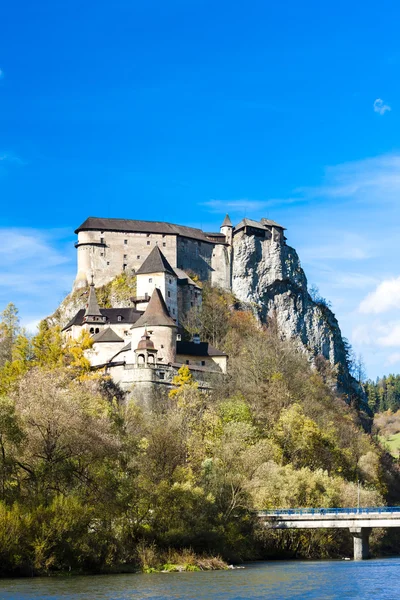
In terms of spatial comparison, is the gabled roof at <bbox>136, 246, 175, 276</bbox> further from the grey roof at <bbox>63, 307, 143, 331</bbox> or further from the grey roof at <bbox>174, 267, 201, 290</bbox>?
the grey roof at <bbox>63, 307, 143, 331</bbox>

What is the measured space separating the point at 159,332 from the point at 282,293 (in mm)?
50172

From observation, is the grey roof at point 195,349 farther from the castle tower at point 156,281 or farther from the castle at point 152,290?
the castle tower at point 156,281

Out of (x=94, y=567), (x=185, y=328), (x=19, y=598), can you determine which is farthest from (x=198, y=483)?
(x=185, y=328)

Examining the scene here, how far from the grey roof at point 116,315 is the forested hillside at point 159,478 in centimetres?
2116

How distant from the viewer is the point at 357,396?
13462cm

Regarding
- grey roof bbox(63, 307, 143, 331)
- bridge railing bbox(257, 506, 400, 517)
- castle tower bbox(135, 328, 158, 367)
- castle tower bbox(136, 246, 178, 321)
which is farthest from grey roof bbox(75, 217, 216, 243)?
bridge railing bbox(257, 506, 400, 517)

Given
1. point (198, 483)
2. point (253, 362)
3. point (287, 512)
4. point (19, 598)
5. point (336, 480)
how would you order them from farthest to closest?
point (253, 362), point (336, 480), point (287, 512), point (198, 483), point (19, 598)

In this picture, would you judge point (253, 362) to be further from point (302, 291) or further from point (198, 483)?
point (302, 291)

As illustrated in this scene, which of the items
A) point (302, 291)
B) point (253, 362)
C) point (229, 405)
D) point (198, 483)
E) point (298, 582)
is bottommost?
point (298, 582)

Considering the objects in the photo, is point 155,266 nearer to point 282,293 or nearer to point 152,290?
point 152,290

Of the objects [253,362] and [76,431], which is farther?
[253,362]

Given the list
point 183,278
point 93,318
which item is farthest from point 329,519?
point 183,278

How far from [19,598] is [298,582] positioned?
13101 mm

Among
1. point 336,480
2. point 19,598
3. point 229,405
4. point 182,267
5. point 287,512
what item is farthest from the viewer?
point 182,267
